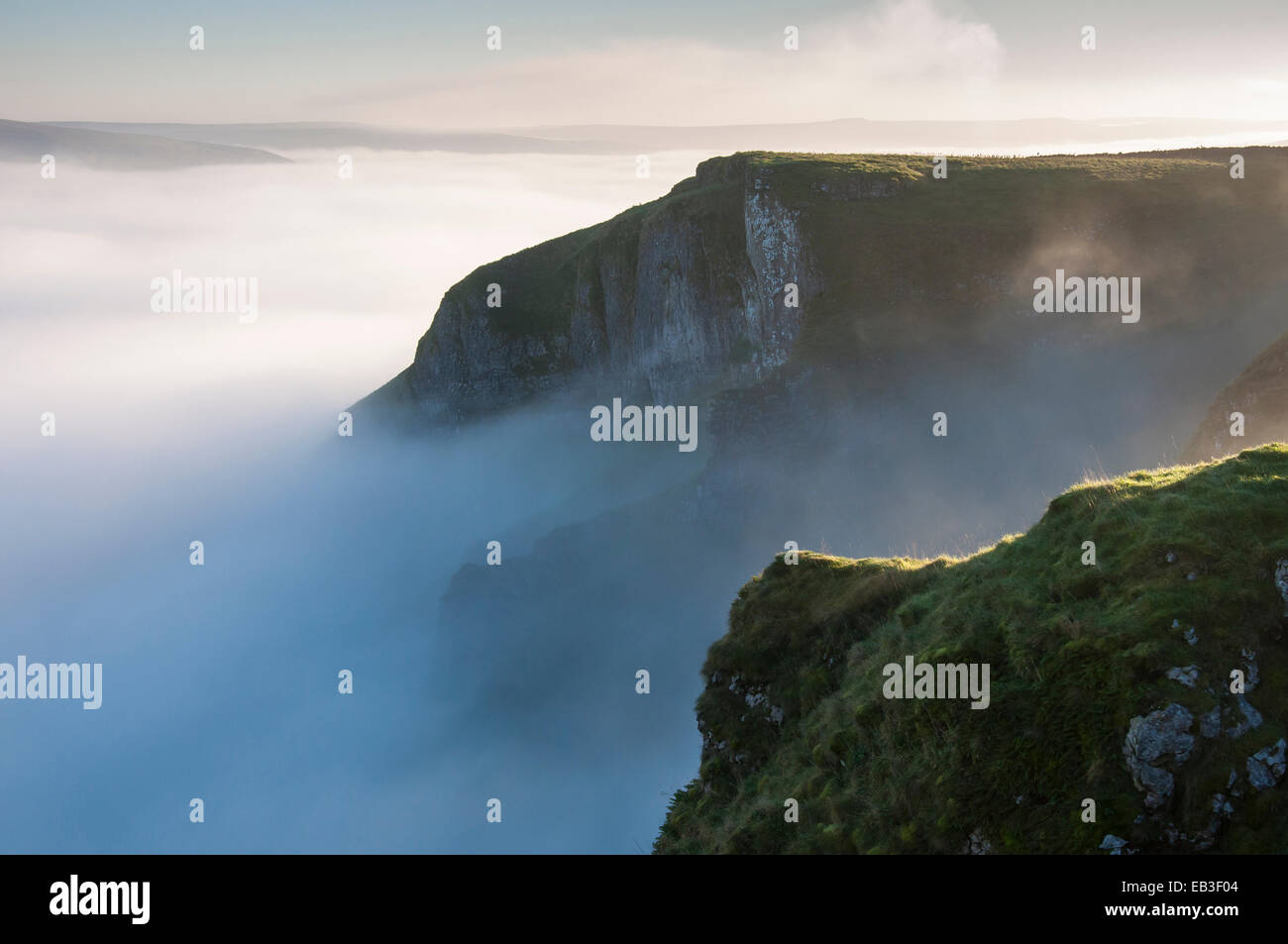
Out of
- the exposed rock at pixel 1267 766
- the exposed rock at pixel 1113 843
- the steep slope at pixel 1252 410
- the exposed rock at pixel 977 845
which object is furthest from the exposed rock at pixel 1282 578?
the steep slope at pixel 1252 410

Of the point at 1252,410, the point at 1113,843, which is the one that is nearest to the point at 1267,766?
the point at 1113,843

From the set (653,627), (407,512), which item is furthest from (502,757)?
(407,512)

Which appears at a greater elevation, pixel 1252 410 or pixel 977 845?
pixel 1252 410

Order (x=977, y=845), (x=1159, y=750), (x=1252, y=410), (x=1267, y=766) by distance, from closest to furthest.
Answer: (x=1267, y=766)
(x=1159, y=750)
(x=977, y=845)
(x=1252, y=410)

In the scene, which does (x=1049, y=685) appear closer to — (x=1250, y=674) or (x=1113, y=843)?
(x=1113, y=843)

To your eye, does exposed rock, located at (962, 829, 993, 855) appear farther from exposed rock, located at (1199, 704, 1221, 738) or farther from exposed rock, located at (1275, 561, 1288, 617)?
exposed rock, located at (1275, 561, 1288, 617)

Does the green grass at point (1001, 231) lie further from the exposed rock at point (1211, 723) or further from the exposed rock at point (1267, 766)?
the exposed rock at point (1267, 766)

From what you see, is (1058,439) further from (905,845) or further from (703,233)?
(905,845)
